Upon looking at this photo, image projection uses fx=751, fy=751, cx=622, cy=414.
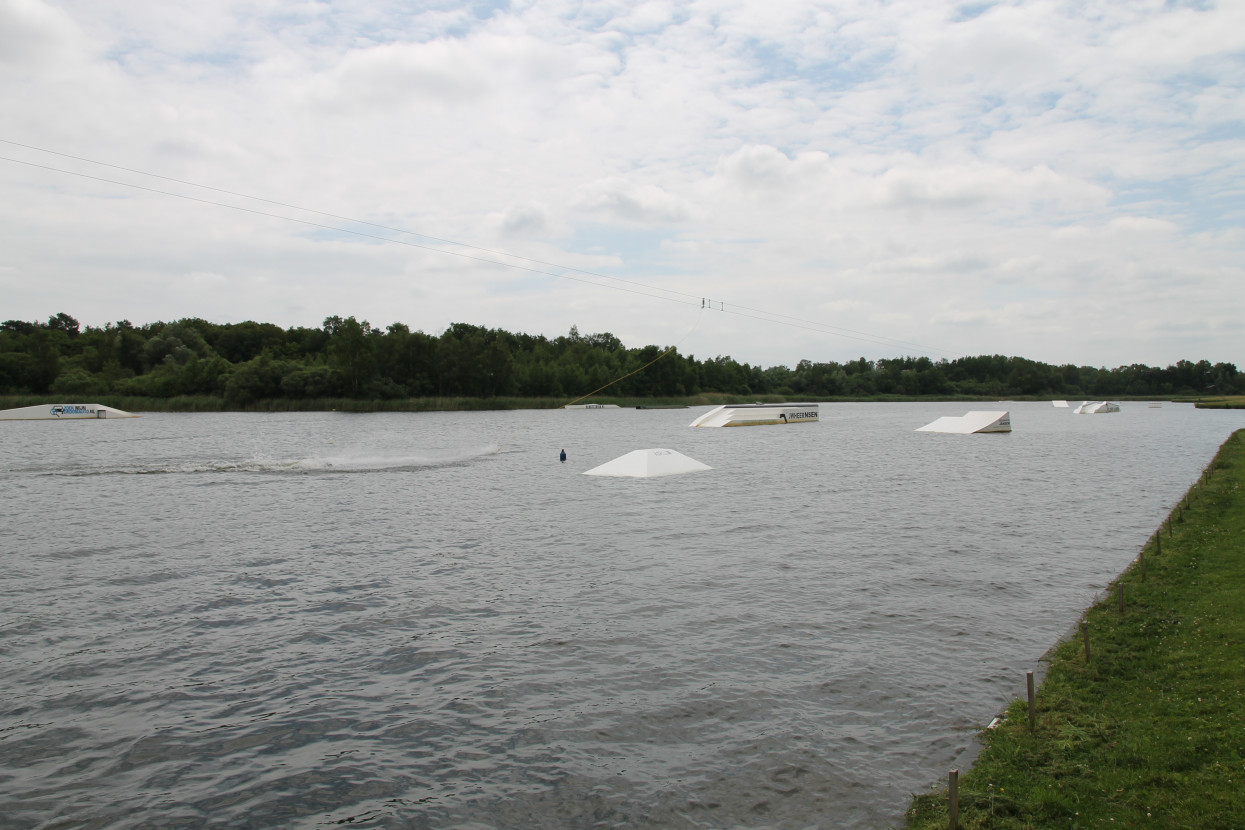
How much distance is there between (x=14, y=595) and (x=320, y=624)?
857 centimetres

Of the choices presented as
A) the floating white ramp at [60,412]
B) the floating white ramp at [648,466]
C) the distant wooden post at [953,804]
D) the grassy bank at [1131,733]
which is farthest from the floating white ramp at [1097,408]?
the floating white ramp at [60,412]

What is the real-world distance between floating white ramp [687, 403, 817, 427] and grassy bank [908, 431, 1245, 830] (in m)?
84.6

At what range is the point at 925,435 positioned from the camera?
8544 cm

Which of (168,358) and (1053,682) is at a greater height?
(168,358)

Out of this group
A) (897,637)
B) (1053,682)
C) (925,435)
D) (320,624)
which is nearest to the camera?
(1053,682)

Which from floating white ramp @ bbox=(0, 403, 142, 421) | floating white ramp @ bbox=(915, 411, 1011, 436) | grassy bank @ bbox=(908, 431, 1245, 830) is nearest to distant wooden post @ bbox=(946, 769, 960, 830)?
grassy bank @ bbox=(908, 431, 1245, 830)

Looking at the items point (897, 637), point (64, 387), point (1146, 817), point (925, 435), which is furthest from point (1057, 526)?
point (64, 387)

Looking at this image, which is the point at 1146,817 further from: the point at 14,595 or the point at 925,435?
the point at 925,435

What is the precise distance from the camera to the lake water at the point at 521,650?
8891mm

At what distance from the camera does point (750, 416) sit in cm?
10312

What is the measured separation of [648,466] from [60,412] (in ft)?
370

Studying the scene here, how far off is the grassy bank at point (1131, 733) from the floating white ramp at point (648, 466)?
28606 millimetres

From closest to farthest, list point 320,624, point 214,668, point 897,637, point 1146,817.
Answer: point 1146,817
point 214,668
point 897,637
point 320,624

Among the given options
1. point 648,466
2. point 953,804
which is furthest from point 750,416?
point 953,804
